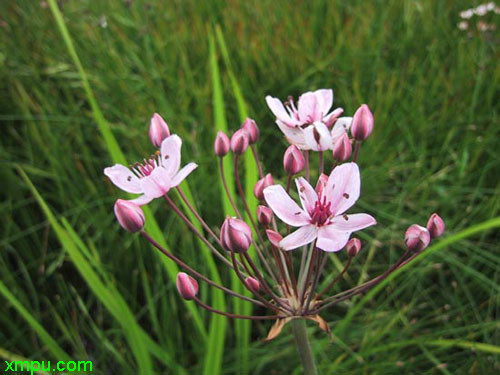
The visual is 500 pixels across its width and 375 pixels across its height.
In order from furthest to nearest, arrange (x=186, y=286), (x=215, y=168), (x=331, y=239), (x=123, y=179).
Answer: (x=215, y=168)
(x=123, y=179)
(x=186, y=286)
(x=331, y=239)

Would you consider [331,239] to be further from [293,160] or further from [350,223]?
[293,160]

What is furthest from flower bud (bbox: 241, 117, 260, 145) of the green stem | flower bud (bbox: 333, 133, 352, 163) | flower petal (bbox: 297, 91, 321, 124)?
the green stem

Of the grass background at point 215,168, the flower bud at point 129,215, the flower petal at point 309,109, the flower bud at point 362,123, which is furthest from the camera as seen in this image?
the grass background at point 215,168

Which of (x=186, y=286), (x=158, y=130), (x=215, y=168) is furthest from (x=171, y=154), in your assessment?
(x=215, y=168)

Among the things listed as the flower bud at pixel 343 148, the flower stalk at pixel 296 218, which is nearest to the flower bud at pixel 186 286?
the flower stalk at pixel 296 218

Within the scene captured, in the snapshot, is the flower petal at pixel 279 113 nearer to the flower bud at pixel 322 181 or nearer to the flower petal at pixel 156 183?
the flower bud at pixel 322 181

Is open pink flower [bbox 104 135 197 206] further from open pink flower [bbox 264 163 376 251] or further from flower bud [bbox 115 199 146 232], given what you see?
open pink flower [bbox 264 163 376 251]

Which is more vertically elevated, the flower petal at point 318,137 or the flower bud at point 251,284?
the flower petal at point 318,137
